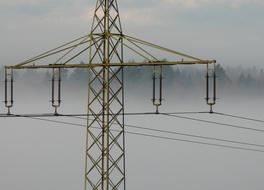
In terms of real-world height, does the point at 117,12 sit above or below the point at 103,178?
above


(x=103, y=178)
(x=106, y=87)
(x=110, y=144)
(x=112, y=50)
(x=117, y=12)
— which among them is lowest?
(x=103, y=178)

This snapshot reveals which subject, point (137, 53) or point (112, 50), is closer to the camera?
point (137, 53)

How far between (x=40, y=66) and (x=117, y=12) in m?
6.01

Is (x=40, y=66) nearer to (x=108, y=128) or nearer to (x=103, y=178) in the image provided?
(x=108, y=128)

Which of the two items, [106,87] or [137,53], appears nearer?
[137,53]

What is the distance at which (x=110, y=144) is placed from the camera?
35.2 meters

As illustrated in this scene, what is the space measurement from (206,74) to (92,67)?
7.07 metres

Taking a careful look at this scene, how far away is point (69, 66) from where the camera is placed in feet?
110

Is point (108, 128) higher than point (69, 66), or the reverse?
point (69, 66)

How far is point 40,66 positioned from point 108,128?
18.6ft

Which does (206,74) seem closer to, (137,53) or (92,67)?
(137,53)

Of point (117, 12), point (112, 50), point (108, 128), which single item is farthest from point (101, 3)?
point (108, 128)

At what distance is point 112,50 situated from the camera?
34469 millimetres

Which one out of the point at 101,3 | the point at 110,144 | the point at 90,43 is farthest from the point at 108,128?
the point at 101,3
